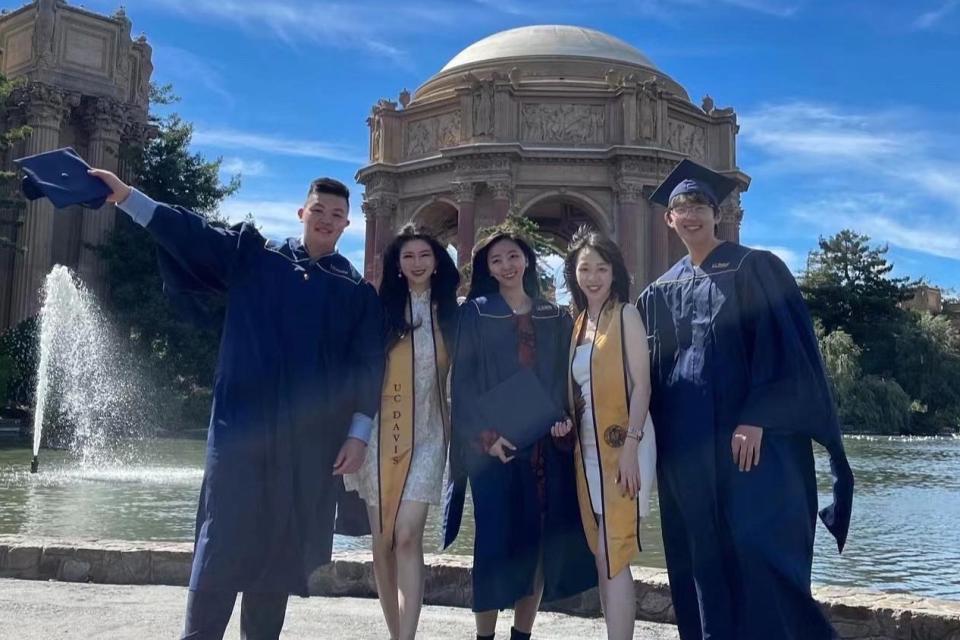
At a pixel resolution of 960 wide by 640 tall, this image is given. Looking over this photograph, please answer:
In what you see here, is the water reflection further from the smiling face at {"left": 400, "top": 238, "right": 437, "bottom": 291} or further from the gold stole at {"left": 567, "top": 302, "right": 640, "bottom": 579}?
the smiling face at {"left": 400, "top": 238, "right": 437, "bottom": 291}

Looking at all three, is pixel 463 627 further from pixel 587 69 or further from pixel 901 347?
pixel 901 347

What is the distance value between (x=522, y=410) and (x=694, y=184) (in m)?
1.16

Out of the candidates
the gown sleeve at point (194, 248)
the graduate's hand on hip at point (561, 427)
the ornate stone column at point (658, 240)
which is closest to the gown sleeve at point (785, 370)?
the graduate's hand on hip at point (561, 427)

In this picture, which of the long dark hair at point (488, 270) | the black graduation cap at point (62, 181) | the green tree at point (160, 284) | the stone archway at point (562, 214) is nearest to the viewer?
the black graduation cap at point (62, 181)

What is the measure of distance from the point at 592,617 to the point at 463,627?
2.18 feet

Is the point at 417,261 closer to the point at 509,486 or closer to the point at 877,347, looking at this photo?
the point at 509,486

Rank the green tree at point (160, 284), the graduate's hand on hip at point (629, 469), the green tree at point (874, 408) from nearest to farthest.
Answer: the graduate's hand on hip at point (629, 469) → the green tree at point (160, 284) → the green tree at point (874, 408)

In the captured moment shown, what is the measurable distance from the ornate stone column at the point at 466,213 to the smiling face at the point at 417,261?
31105 mm

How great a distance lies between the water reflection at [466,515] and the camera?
639cm

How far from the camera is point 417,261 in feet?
12.9

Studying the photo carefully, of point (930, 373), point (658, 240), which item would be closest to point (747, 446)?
point (658, 240)

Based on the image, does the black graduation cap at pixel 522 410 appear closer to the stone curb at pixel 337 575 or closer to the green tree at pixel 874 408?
the stone curb at pixel 337 575

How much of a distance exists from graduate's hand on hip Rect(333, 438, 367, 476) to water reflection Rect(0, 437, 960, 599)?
3.62 meters

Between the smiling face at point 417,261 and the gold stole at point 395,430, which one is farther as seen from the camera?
the smiling face at point 417,261
